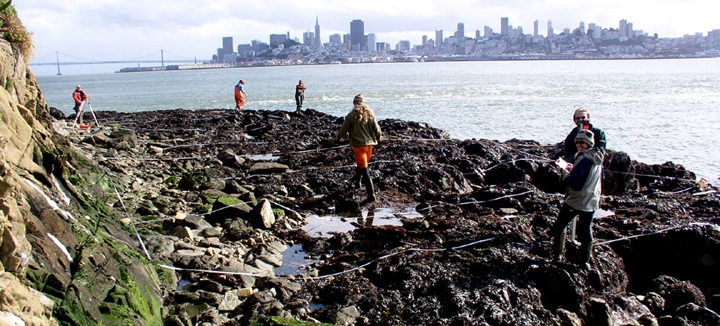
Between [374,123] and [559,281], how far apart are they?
4515mm

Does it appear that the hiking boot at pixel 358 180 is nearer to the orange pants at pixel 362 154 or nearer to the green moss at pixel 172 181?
the orange pants at pixel 362 154

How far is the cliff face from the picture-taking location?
3996mm

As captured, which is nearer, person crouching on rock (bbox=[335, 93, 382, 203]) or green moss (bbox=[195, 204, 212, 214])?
green moss (bbox=[195, 204, 212, 214])

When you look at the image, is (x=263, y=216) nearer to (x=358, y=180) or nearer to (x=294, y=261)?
(x=294, y=261)

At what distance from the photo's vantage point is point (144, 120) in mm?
28672

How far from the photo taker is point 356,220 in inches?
389

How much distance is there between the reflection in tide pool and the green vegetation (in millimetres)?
5023

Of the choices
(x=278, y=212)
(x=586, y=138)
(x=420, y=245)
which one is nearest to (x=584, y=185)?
(x=586, y=138)

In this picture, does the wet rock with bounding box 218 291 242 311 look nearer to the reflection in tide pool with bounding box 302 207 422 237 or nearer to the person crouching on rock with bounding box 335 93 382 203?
the reflection in tide pool with bounding box 302 207 422 237

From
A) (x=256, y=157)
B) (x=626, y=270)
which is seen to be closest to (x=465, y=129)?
(x=256, y=157)

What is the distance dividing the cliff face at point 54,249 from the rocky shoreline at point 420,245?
1.73 ft

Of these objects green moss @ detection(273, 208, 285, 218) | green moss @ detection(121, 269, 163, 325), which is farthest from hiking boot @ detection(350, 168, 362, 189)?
green moss @ detection(121, 269, 163, 325)

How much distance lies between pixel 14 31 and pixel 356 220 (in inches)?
228

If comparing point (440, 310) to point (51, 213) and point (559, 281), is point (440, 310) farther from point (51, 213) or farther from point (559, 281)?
point (51, 213)
